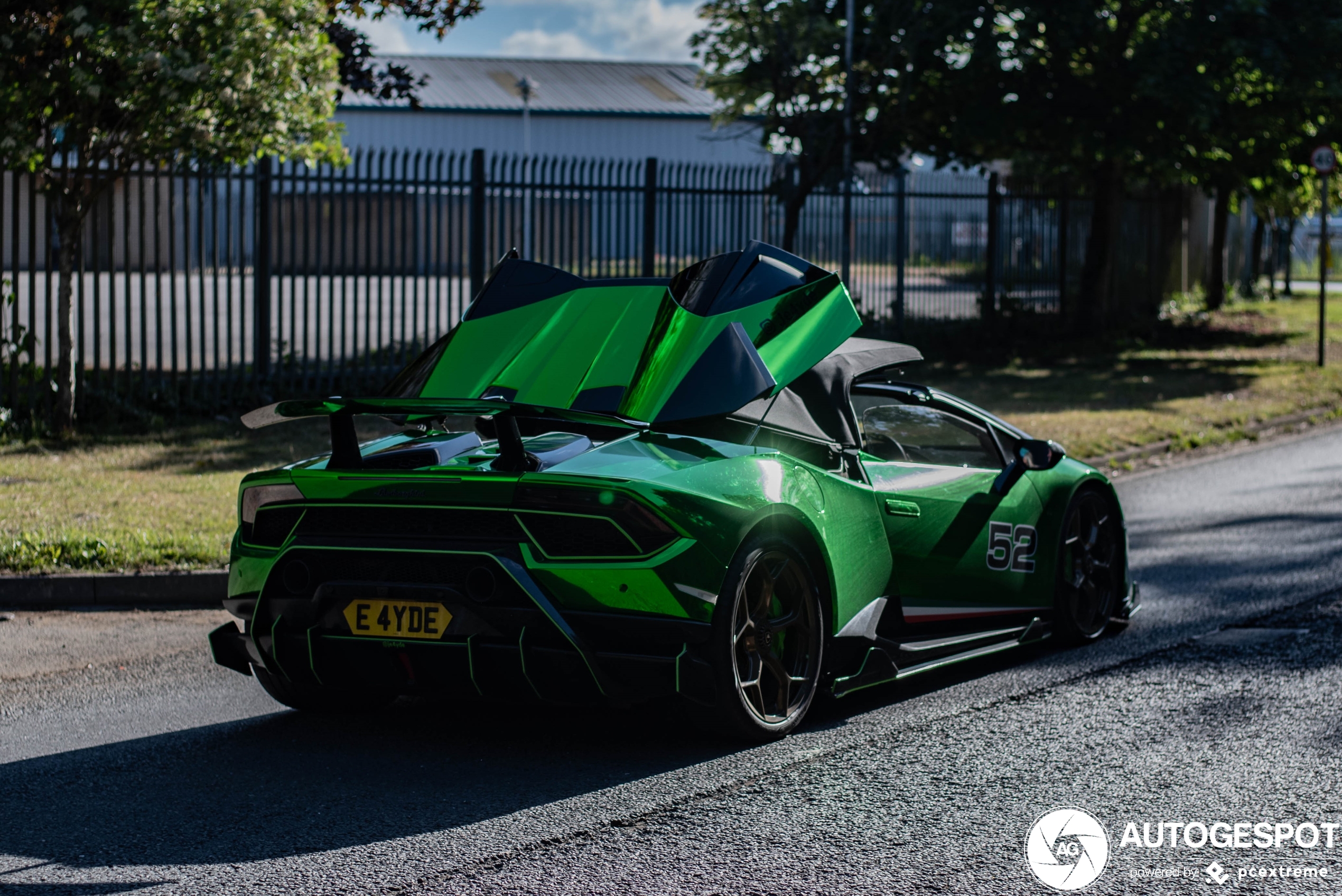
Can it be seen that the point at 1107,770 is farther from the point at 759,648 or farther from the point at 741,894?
the point at 741,894

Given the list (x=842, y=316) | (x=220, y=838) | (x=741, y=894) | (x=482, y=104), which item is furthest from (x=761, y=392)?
(x=482, y=104)

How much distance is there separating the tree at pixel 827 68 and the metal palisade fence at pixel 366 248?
0.64 m

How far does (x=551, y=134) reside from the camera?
2239 inches

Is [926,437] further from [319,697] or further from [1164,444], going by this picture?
[1164,444]

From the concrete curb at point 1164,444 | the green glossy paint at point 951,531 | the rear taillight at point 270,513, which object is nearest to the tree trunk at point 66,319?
the rear taillight at point 270,513

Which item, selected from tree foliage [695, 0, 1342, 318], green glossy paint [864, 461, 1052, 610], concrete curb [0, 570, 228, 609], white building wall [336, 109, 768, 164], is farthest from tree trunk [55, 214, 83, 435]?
white building wall [336, 109, 768, 164]

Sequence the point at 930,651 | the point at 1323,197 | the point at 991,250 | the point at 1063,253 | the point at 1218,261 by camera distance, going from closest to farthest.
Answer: the point at 930,651 → the point at 1323,197 → the point at 991,250 → the point at 1063,253 → the point at 1218,261

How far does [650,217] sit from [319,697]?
12.3 metres

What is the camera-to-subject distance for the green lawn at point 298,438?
798 cm

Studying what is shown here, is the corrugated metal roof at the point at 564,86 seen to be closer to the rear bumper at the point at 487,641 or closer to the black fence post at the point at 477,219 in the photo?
the black fence post at the point at 477,219

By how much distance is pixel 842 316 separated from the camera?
5402mm

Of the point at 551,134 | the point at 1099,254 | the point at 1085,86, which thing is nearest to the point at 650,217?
the point at 1085,86

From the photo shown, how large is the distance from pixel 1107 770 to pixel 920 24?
648 inches

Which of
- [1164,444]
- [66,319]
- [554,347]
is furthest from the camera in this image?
[1164,444]
